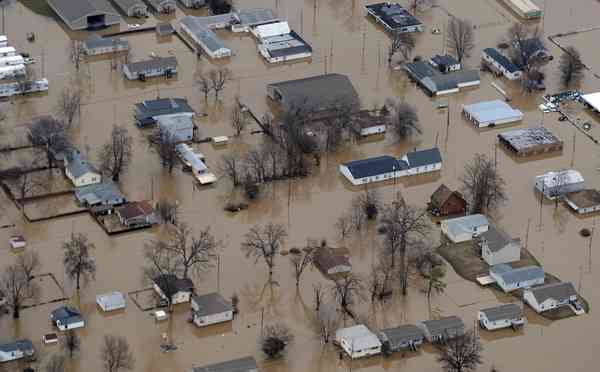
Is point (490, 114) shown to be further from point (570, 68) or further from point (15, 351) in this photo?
point (15, 351)

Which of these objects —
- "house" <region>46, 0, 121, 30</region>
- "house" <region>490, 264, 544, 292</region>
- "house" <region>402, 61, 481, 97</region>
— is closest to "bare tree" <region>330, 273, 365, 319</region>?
"house" <region>490, 264, 544, 292</region>

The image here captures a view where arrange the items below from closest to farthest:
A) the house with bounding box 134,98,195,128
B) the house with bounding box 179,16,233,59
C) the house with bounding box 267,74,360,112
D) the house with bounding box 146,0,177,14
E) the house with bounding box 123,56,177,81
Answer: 1. the house with bounding box 134,98,195,128
2. the house with bounding box 267,74,360,112
3. the house with bounding box 123,56,177,81
4. the house with bounding box 179,16,233,59
5. the house with bounding box 146,0,177,14

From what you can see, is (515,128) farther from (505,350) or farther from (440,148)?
(505,350)

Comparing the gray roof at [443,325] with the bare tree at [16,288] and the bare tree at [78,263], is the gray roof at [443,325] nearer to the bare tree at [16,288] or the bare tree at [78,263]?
the bare tree at [78,263]

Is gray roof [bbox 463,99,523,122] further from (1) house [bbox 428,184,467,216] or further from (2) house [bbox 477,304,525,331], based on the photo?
(2) house [bbox 477,304,525,331]

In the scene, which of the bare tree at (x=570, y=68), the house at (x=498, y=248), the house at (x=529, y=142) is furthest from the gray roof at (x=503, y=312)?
the bare tree at (x=570, y=68)

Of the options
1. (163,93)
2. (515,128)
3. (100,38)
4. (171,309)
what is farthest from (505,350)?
(100,38)
